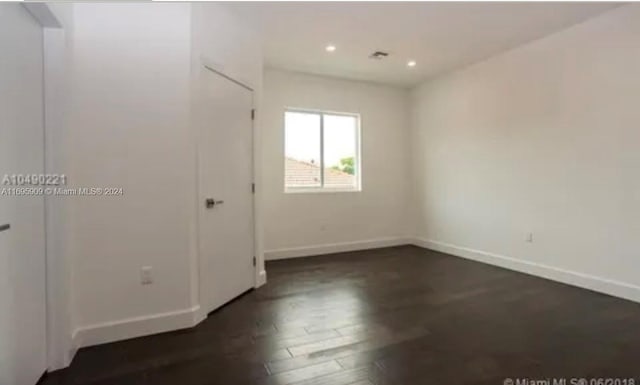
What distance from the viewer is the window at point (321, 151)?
5.13m

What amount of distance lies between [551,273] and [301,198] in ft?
10.4

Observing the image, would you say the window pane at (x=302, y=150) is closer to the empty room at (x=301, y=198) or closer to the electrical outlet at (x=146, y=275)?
the empty room at (x=301, y=198)

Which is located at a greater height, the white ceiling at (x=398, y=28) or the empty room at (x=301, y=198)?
the white ceiling at (x=398, y=28)

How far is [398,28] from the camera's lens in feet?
11.6

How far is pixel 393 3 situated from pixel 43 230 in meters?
3.06

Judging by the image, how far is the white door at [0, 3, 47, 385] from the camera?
5.37 feet

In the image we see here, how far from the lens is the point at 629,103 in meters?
3.14

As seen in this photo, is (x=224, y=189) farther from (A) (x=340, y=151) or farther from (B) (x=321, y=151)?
(A) (x=340, y=151)

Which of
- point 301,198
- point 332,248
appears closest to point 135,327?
point 301,198

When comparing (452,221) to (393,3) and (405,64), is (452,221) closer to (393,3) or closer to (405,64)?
(405,64)

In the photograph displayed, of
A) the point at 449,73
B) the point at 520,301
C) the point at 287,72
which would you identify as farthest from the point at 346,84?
the point at 520,301

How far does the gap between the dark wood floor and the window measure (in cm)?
195

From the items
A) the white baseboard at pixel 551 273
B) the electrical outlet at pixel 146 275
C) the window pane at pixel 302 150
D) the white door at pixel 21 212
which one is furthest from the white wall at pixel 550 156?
the white door at pixel 21 212

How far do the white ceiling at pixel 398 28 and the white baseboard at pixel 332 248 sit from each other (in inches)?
99.9
